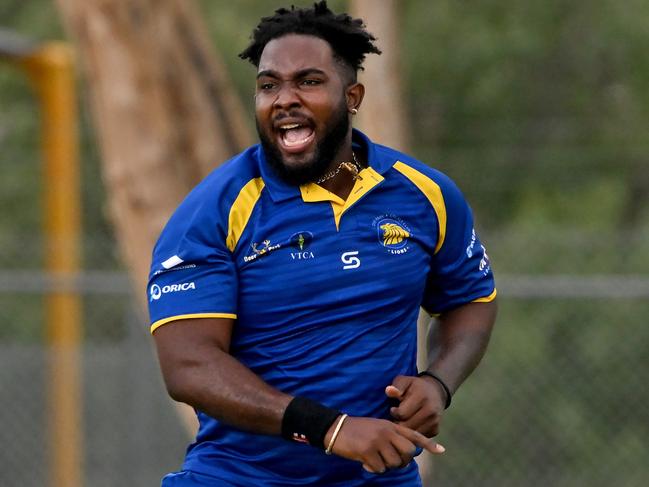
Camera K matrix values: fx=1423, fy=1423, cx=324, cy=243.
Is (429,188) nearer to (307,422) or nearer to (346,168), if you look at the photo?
(346,168)

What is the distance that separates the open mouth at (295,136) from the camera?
421cm

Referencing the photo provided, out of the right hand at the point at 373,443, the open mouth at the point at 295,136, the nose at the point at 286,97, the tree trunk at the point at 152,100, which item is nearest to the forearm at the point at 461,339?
the right hand at the point at 373,443

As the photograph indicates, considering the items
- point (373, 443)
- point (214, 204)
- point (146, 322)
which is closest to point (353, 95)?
point (214, 204)

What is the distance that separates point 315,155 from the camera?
4.25m

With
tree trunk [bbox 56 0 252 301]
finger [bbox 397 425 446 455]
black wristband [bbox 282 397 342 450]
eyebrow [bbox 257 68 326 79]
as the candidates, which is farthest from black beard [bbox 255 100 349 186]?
tree trunk [bbox 56 0 252 301]

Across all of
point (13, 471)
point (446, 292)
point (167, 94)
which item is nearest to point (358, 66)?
point (446, 292)

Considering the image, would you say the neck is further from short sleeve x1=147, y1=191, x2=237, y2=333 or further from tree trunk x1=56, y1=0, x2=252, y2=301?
tree trunk x1=56, y1=0, x2=252, y2=301

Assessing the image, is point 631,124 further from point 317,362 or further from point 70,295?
point 317,362

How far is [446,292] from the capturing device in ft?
15.2

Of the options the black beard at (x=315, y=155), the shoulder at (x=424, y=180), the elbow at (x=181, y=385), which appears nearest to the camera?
the elbow at (x=181, y=385)

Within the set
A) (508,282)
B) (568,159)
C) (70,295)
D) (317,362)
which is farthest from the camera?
(568,159)

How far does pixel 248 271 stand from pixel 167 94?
142 inches

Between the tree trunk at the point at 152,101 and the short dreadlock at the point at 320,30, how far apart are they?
3234mm

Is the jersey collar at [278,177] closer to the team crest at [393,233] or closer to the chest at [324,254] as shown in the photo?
the chest at [324,254]
